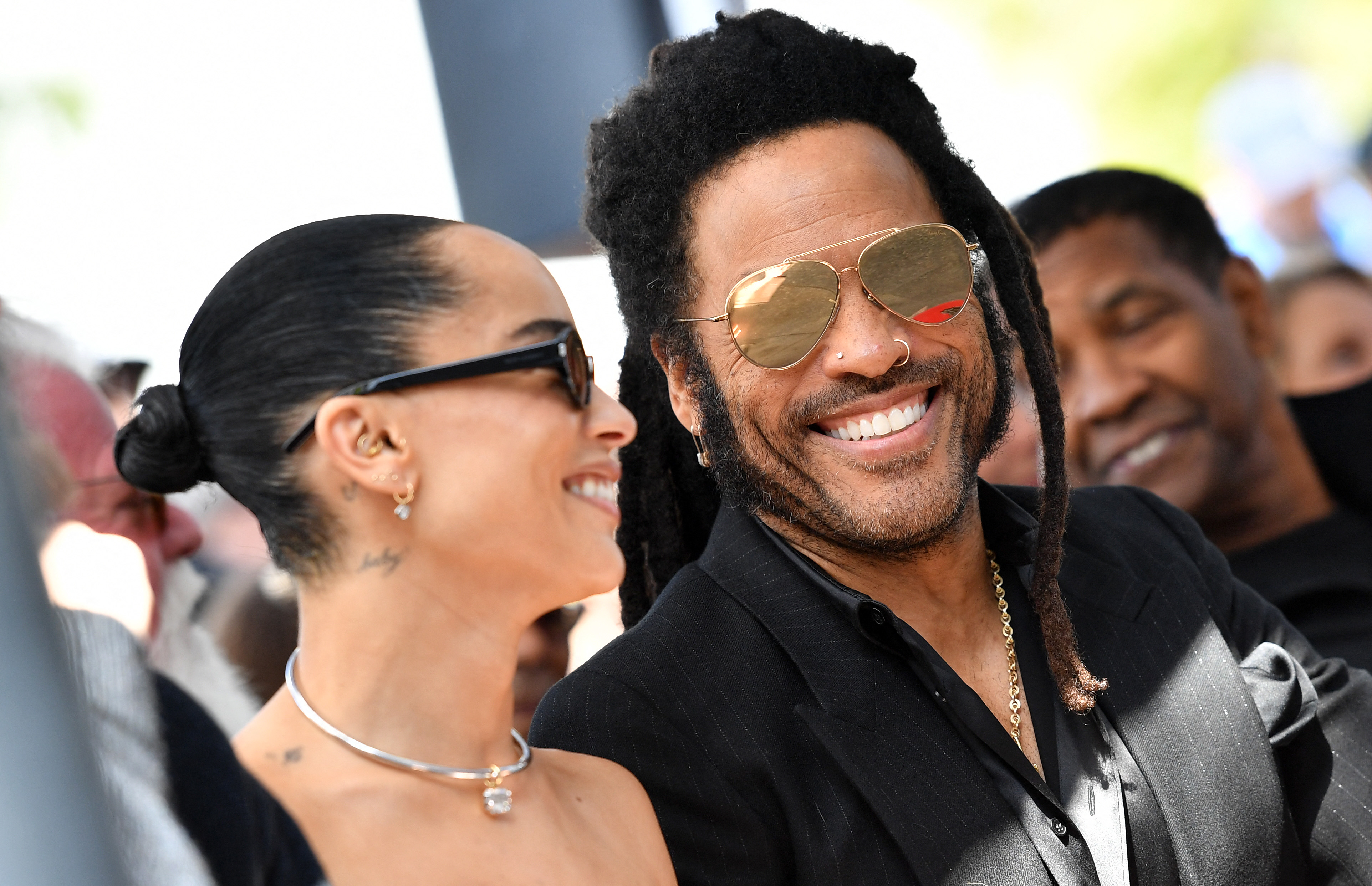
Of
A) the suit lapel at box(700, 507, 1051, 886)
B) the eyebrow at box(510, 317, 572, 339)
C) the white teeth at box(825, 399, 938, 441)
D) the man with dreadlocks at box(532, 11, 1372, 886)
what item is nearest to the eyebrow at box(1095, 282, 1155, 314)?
the man with dreadlocks at box(532, 11, 1372, 886)

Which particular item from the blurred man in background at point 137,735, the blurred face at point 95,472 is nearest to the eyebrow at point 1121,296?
the blurred face at point 95,472

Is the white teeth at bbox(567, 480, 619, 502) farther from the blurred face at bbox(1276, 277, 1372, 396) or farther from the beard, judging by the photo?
the blurred face at bbox(1276, 277, 1372, 396)

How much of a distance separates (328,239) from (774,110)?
1009 millimetres

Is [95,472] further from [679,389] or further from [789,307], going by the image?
[789,307]

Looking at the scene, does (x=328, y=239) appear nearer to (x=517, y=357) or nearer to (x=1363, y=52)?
(x=517, y=357)

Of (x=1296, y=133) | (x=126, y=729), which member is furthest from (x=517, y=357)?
(x=1296, y=133)

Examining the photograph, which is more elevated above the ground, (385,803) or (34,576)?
(34,576)

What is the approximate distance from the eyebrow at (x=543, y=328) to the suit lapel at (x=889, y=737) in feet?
2.48

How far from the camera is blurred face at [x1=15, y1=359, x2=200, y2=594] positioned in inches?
47.5

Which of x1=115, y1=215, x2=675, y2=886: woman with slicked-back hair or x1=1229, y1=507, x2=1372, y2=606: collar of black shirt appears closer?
x1=115, y1=215, x2=675, y2=886: woman with slicked-back hair

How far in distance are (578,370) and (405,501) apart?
0.98ft

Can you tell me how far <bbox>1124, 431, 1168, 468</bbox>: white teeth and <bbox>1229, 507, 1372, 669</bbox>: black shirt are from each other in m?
0.36

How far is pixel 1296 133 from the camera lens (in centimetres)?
566

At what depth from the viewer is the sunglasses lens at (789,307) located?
85.9 inches
